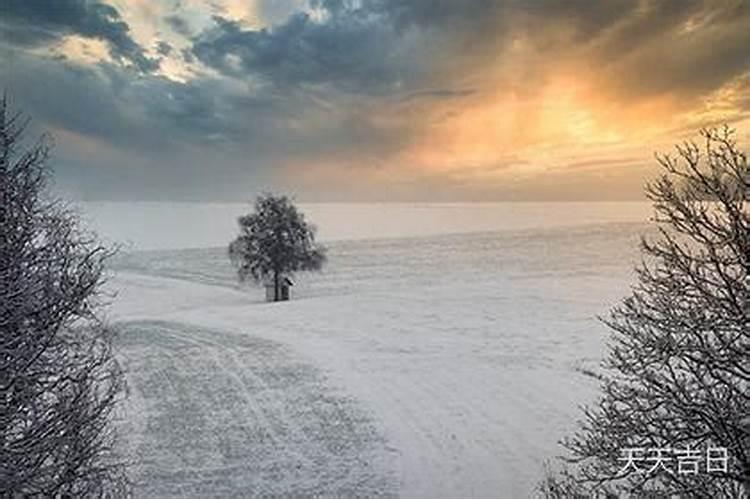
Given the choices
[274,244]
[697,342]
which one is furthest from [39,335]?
[274,244]

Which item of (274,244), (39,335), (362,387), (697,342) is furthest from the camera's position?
(274,244)

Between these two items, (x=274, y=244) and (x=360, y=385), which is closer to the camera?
(x=360, y=385)

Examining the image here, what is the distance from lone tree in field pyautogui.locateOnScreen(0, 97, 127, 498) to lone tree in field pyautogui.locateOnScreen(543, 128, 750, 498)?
5548 mm

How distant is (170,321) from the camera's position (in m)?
23.6

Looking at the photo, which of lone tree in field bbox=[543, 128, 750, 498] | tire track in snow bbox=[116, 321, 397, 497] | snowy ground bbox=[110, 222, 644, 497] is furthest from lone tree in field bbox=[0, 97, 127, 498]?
lone tree in field bbox=[543, 128, 750, 498]

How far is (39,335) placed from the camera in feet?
20.2

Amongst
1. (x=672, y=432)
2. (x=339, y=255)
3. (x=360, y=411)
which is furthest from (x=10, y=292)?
(x=339, y=255)

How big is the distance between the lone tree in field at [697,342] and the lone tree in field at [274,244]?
2465 cm

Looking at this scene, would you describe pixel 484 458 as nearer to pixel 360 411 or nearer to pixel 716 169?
pixel 360 411

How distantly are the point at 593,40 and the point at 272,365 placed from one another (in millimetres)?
12108

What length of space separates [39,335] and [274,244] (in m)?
24.0

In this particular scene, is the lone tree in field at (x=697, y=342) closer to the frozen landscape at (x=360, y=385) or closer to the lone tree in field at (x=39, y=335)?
the frozen landscape at (x=360, y=385)

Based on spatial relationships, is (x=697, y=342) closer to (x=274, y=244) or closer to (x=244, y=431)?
(x=244, y=431)

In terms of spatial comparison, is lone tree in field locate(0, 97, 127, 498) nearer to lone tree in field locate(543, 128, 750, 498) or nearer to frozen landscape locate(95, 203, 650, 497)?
frozen landscape locate(95, 203, 650, 497)
